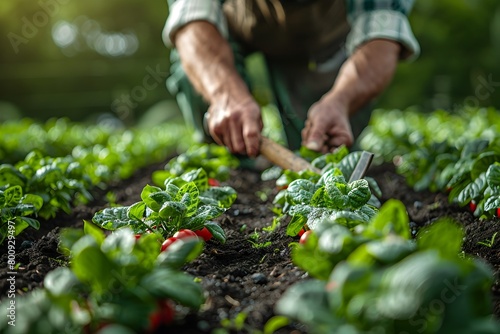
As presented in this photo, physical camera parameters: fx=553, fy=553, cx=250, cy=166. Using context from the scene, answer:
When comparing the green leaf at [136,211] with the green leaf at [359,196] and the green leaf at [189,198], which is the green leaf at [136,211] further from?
the green leaf at [359,196]

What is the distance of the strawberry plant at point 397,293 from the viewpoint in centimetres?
97

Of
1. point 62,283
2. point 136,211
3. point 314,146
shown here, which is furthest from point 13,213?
point 314,146

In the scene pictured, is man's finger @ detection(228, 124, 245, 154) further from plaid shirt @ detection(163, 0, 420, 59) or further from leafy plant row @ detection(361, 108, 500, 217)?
leafy plant row @ detection(361, 108, 500, 217)

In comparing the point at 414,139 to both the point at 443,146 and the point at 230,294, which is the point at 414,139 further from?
the point at 230,294

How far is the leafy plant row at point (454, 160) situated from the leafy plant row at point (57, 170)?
174cm

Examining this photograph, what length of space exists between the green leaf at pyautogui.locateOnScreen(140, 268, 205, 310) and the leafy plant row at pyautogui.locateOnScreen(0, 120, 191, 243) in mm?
963

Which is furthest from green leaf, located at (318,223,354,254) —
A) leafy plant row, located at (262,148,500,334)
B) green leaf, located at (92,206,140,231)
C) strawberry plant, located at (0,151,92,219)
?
strawberry plant, located at (0,151,92,219)

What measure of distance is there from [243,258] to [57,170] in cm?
102

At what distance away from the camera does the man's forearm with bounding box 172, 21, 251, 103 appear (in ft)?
9.51

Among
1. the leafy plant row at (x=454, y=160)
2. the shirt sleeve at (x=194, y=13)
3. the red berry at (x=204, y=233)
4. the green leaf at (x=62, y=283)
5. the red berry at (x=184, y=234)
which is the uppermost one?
the shirt sleeve at (x=194, y=13)

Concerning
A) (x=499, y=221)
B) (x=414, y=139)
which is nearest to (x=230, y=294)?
(x=499, y=221)

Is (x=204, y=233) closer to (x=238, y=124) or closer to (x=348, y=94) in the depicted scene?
(x=238, y=124)

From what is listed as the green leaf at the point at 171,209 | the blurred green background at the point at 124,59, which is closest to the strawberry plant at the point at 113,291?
the green leaf at the point at 171,209

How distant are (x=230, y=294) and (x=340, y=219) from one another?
393 mm
